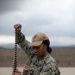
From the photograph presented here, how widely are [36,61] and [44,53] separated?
213 mm

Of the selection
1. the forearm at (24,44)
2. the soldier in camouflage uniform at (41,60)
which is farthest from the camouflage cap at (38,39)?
the forearm at (24,44)

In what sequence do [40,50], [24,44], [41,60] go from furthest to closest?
[24,44]
[41,60]
[40,50]

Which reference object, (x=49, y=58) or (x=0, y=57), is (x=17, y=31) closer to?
(x=49, y=58)

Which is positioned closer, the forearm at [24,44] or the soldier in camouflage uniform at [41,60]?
the soldier in camouflage uniform at [41,60]

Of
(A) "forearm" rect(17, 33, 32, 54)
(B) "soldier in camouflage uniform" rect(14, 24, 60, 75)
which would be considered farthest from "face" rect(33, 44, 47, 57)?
(A) "forearm" rect(17, 33, 32, 54)

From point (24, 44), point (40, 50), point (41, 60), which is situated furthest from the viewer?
point (24, 44)

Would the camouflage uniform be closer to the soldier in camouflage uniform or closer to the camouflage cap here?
the soldier in camouflage uniform

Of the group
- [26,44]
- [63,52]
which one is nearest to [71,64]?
[63,52]

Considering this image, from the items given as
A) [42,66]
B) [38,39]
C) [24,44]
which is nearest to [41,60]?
[42,66]

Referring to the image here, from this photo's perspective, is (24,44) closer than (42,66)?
No

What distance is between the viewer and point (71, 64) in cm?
7381

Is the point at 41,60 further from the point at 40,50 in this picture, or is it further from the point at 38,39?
the point at 38,39

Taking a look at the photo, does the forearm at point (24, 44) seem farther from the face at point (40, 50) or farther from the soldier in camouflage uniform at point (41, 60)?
the face at point (40, 50)

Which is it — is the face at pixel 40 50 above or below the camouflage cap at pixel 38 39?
below
